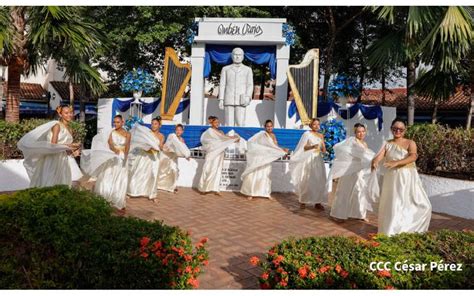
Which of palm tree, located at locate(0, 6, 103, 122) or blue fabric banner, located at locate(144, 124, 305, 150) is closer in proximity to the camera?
palm tree, located at locate(0, 6, 103, 122)

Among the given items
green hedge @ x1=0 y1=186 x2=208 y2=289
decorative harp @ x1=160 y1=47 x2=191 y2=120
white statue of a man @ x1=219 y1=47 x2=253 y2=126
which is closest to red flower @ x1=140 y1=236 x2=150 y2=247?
green hedge @ x1=0 y1=186 x2=208 y2=289

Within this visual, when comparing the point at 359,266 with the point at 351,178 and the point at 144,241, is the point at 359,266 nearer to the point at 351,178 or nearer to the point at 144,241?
the point at 144,241

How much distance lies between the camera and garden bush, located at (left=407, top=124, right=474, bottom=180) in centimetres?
794

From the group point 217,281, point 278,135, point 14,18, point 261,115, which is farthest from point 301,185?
point 14,18

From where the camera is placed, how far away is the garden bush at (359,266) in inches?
125

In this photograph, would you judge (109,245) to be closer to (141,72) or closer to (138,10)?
(141,72)

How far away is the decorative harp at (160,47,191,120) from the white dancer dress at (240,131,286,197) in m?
6.07

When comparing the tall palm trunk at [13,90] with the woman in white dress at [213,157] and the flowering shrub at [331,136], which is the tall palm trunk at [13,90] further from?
the flowering shrub at [331,136]

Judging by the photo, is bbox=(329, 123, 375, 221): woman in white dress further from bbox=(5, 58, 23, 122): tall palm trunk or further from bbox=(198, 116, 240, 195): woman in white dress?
bbox=(5, 58, 23, 122): tall palm trunk

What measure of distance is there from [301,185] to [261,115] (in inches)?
294

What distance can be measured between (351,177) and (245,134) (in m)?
4.57

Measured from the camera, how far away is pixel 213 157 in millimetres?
9336

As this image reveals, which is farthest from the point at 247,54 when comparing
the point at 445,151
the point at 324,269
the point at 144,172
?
the point at 324,269

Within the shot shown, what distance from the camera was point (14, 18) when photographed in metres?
9.85
